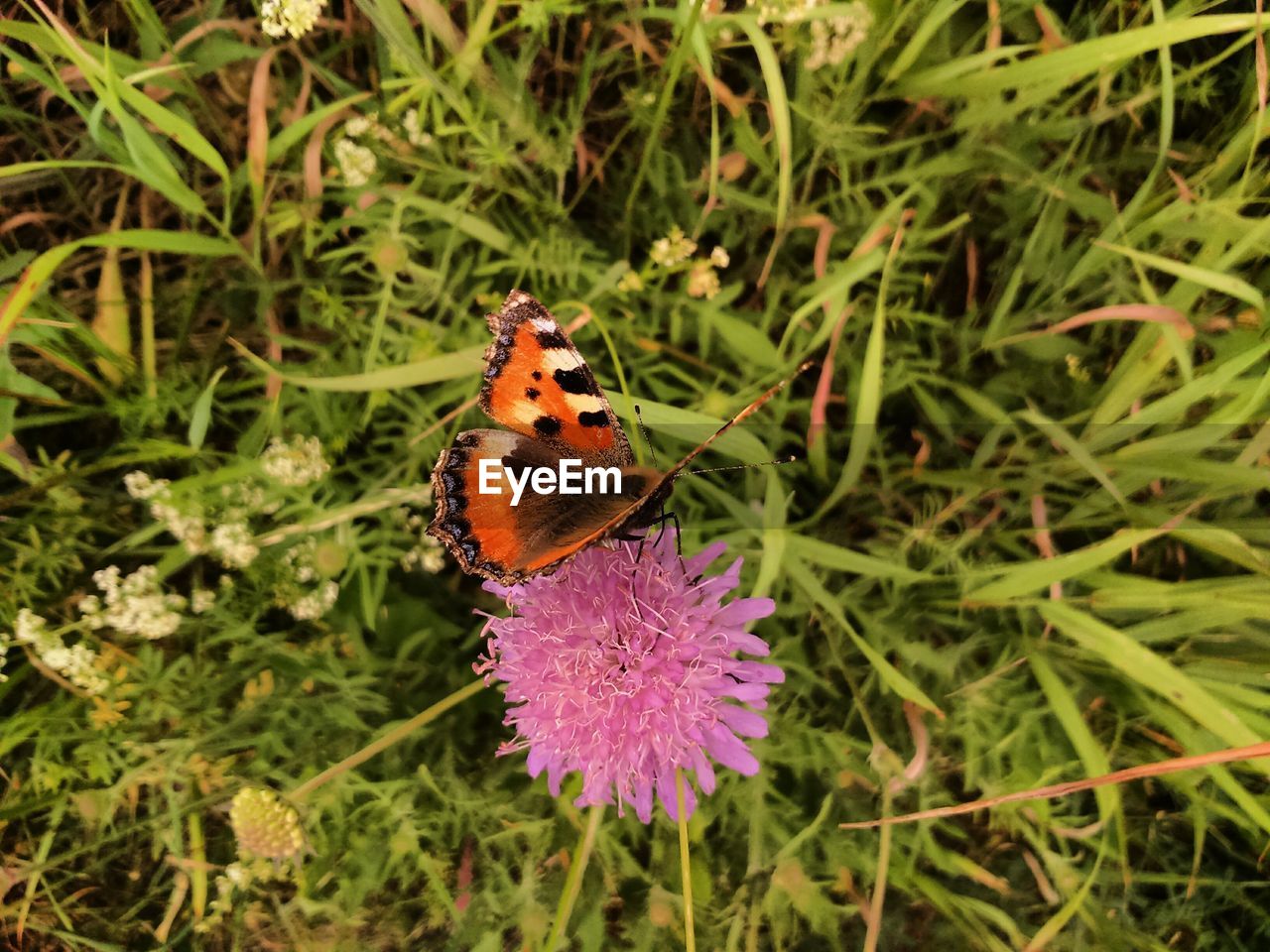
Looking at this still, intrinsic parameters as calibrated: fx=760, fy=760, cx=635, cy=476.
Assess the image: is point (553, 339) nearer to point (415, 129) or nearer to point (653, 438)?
point (653, 438)

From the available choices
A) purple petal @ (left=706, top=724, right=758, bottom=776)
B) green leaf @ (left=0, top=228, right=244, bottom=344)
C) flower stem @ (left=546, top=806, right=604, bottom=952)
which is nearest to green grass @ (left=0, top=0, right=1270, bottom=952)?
green leaf @ (left=0, top=228, right=244, bottom=344)

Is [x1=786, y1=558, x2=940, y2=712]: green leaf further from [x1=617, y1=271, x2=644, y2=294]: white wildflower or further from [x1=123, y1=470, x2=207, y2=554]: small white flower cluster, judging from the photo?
[x1=123, y1=470, x2=207, y2=554]: small white flower cluster

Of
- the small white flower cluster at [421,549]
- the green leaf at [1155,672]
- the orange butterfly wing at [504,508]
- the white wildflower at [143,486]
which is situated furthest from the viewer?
the small white flower cluster at [421,549]

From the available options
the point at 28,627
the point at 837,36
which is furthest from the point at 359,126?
the point at 28,627

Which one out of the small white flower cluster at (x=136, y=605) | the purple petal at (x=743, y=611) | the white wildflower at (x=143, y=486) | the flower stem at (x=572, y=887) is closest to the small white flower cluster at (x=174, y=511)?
the white wildflower at (x=143, y=486)

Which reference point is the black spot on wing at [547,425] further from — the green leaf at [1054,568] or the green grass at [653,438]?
the green leaf at [1054,568]

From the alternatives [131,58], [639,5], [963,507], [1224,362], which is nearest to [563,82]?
[639,5]
